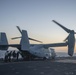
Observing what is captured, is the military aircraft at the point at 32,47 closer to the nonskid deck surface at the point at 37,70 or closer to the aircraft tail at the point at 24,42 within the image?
the aircraft tail at the point at 24,42

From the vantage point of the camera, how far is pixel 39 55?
47875mm

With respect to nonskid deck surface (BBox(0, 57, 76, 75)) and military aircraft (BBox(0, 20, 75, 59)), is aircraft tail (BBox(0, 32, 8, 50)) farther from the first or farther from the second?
nonskid deck surface (BBox(0, 57, 76, 75))

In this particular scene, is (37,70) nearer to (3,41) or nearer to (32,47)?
(3,41)

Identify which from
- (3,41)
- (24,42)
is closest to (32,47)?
(24,42)

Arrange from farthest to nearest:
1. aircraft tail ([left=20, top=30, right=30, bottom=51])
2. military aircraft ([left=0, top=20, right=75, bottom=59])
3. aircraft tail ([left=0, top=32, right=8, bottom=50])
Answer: aircraft tail ([left=0, top=32, right=8, bottom=50]), aircraft tail ([left=20, top=30, right=30, bottom=51]), military aircraft ([left=0, top=20, right=75, bottom=59])

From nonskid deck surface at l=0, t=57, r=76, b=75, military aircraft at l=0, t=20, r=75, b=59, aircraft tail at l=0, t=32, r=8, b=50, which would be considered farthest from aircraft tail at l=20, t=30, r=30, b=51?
nonskid deck surface at l=0, t=57, r=76, b=75

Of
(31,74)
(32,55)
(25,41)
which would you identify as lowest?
(31,74)

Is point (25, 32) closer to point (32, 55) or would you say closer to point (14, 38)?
point (32, 55)

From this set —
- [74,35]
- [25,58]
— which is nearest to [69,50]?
[74,35]

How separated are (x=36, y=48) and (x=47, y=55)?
6.28m

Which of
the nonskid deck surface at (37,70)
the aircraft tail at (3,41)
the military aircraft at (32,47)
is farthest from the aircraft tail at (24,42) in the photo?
the nonskid deck surface at (37,70)

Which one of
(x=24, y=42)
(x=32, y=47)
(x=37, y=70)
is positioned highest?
(x=24, y=42)

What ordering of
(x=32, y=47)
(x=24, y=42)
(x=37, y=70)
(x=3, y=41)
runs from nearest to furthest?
1. (x=37, y=70)
2. (x=24, y=42)
3. (x=3, y=41)
4. (x=32, y=47)

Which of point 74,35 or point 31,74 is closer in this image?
point 31,74
